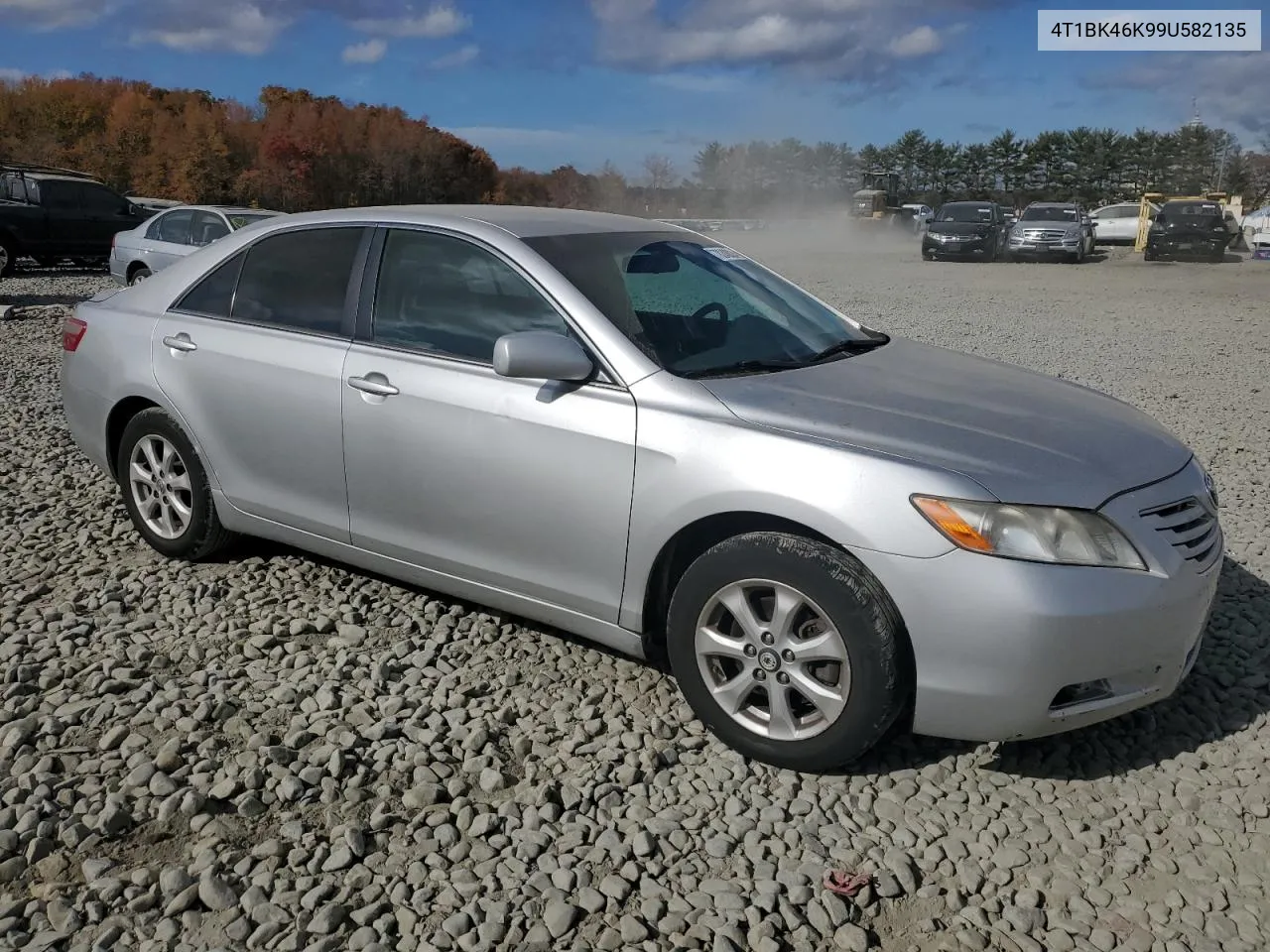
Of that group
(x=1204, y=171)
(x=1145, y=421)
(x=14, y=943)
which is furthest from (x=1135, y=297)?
(x=1204, y=171)

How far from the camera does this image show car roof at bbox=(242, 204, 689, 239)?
405 cm

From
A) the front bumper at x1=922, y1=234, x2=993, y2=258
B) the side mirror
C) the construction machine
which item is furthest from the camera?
the construction machine

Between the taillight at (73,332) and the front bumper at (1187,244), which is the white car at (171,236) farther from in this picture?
the front bumper at (1187,244)

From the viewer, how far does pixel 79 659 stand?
3969 mm

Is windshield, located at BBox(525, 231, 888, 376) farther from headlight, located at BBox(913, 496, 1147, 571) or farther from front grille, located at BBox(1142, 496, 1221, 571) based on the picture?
front grille, located at BBox(1142, 496, 1221, 571)

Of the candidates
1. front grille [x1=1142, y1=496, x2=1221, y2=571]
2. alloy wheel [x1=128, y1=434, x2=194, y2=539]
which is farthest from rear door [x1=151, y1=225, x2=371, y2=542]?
front grille [x1=1142, y1=496, x2=1221, y2=571]

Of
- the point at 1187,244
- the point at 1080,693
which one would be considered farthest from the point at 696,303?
→ the point at 1187,244

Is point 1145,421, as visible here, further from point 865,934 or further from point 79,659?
point 79,659

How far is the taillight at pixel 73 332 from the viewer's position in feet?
16.6

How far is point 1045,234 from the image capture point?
96.4 ft

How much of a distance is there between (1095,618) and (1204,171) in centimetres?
A: 9237

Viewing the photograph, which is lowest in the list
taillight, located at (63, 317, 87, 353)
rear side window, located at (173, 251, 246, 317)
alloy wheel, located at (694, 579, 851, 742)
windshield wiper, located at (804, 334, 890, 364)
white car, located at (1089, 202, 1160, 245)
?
alloy wheel, located at (694, 579, 851, 742)

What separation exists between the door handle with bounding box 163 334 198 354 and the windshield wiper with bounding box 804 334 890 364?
2576mm

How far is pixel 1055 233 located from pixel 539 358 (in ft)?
95.5
